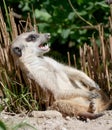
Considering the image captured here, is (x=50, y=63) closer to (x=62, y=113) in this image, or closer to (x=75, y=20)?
(x=62, y=113)

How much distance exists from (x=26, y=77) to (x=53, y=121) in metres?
0.62

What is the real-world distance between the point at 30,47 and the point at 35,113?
0.75 meters

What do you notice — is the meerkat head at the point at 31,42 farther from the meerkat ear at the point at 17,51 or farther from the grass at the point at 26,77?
the grass at the point at 26,77

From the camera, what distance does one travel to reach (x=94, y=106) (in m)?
5.53

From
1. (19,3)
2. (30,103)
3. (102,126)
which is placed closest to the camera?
(102,126)

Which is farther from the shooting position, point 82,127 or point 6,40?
point 6,40

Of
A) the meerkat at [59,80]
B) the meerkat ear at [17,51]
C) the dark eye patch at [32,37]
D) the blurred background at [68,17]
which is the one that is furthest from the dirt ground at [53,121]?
the blurred background at [68,17]

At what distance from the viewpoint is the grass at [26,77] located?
5750mm

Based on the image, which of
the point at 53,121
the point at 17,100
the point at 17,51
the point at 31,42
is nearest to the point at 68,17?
the point at 31,42

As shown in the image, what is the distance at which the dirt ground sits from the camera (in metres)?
5.14

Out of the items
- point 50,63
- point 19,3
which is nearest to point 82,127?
point 50,63

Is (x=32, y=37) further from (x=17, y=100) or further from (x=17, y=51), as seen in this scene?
(x=17, y=100)

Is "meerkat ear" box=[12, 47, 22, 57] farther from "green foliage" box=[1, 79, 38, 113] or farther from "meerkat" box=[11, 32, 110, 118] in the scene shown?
"green foliage" box=[1, 79, 38, 113]

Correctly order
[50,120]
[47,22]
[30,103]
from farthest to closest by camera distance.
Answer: [47,22], [30,103], [50,120]
